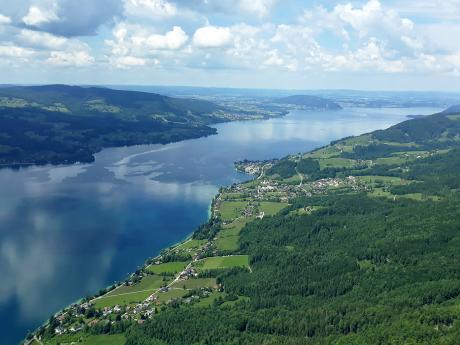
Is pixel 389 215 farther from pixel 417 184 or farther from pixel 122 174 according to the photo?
pixel 122 174

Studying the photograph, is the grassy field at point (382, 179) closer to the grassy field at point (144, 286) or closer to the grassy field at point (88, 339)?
the grassy field at point (144, 286)

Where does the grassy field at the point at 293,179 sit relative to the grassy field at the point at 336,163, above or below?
below

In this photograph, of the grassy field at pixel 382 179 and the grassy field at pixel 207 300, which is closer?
the grassy field at pixel 207 300

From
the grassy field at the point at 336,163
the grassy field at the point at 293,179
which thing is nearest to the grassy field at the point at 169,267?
the grassy field at the point at 293,179

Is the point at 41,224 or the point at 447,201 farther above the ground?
the point at 447,201

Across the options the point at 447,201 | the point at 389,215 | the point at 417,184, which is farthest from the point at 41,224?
the point at 417,184

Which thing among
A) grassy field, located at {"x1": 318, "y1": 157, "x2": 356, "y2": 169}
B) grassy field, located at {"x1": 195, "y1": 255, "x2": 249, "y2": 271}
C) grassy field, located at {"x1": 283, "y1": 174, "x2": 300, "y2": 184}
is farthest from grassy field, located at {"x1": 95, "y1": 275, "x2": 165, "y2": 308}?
grassy field, located at {"x1": 318, "y1": 157, "x2": 356, "y2": 169}

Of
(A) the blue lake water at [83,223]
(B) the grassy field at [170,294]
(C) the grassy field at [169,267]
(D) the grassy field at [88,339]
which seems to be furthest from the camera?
(C) the grassy field at [169,267]
